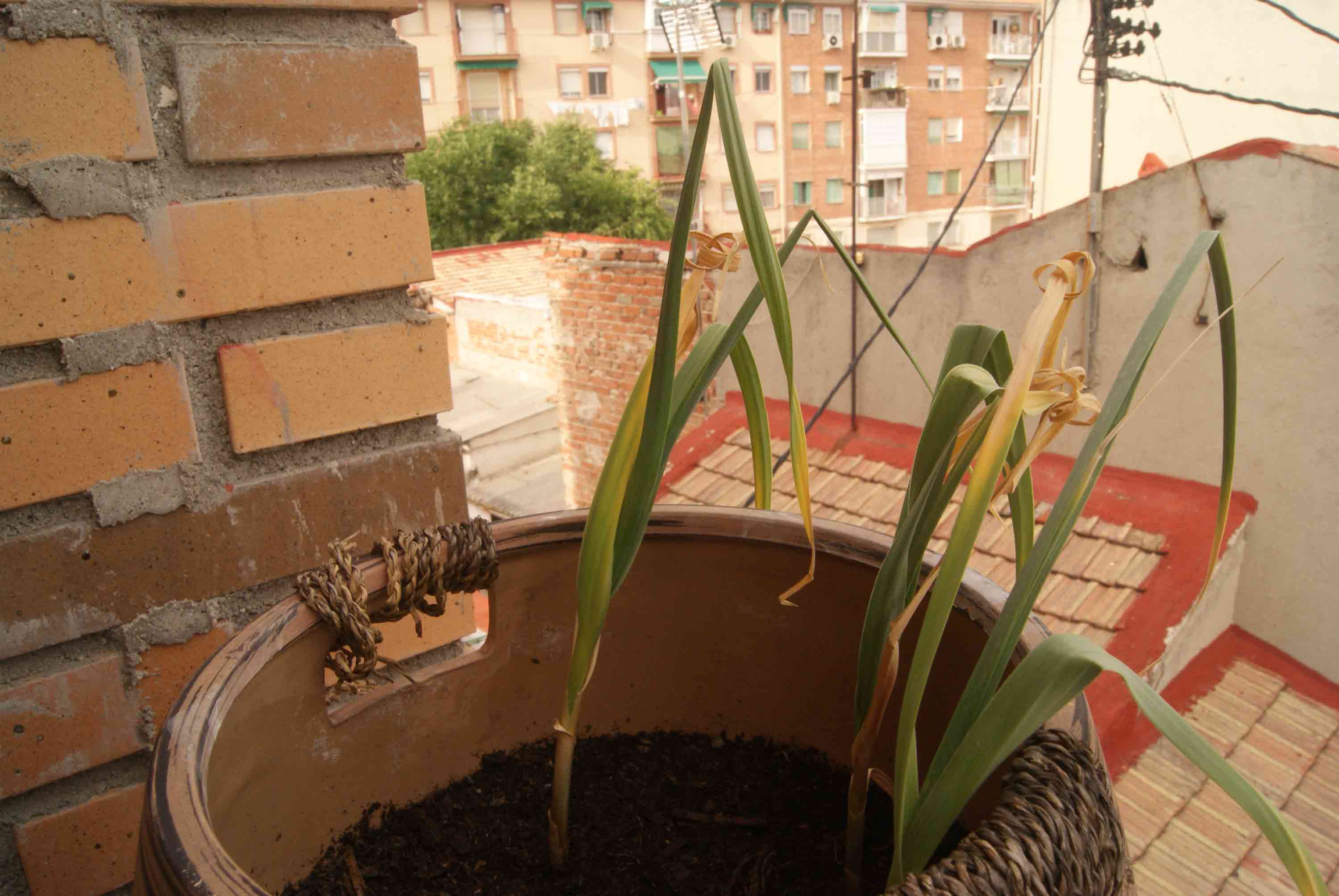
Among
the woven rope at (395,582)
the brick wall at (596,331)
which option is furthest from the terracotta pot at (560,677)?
the brick wall at (596,331)

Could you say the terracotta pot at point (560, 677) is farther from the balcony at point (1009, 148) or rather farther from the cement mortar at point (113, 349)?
the balcony at point (1009, 148)

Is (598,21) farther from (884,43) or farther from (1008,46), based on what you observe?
(1008,46)

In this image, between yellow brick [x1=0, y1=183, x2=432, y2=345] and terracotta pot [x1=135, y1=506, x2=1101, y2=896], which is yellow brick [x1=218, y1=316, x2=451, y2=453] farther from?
terracotta pot [x1=135, y1=506, x2=1101, y2=896]

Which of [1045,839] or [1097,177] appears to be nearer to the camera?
[1045,839]

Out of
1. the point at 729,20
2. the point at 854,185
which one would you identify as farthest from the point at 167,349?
the point at 729,20

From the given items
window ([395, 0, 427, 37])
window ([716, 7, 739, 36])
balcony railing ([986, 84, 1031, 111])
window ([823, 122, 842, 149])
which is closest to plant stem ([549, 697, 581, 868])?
window ([716, 7, 739, 36])

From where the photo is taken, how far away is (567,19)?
19.0 m

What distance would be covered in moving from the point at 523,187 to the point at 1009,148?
10.2 m

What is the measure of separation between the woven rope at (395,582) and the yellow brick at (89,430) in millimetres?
202

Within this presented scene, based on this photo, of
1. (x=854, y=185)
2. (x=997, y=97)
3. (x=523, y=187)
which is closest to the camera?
(x=854, y=185)

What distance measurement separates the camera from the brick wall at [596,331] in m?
6.58

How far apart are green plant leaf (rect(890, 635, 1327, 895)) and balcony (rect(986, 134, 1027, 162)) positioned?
21000 millimetres

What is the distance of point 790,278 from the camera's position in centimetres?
469

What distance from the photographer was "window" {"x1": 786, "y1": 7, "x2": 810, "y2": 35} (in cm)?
1852
